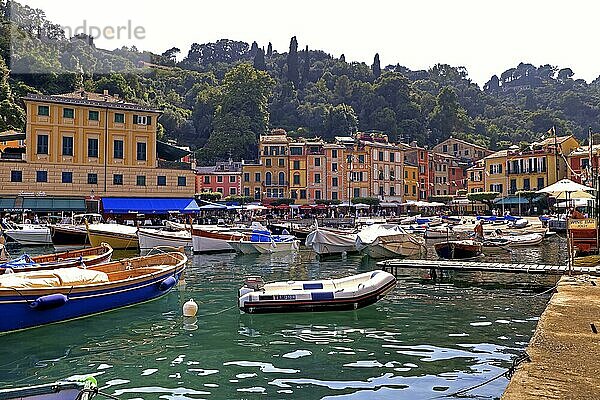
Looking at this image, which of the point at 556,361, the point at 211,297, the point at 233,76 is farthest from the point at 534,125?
the point at 556,361

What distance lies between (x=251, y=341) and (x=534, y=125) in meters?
124

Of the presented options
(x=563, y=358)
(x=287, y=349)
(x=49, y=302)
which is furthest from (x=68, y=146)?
(x=563, y=358)

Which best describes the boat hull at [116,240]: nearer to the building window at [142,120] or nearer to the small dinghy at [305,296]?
the building window at [142,120]

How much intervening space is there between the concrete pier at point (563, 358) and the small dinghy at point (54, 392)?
444 cm

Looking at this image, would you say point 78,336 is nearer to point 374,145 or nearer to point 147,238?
point 147,238

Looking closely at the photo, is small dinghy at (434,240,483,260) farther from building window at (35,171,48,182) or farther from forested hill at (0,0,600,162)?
forested hill at (0,0,600,162)

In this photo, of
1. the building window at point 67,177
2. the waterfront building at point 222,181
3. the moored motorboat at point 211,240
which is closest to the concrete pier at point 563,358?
the moored motorboat at point 211,240

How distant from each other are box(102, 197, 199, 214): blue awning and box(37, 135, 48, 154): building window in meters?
6.47

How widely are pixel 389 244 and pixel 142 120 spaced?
107 ft

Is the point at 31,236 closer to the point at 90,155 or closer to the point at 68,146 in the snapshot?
the point at 68,146

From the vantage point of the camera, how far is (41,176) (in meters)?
51.3

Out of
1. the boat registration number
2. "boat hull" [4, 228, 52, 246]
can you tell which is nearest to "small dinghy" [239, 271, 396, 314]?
the boat registration number

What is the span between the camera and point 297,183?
80438 mm

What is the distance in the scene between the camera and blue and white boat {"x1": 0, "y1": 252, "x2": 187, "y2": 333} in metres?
13.7
